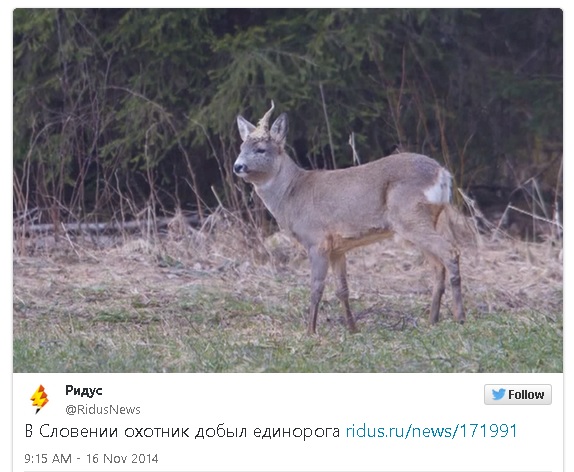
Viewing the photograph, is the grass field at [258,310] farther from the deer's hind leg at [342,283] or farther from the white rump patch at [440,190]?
the white rump patch at [440,190]

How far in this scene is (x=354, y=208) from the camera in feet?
26.8

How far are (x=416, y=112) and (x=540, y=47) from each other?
2.16 m

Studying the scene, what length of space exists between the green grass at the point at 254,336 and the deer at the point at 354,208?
1.29ft

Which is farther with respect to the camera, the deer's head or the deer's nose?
the deer's head

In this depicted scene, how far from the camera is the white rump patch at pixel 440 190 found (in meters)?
8.04

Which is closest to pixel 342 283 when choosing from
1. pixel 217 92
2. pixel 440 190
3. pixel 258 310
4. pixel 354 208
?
pixel 354 208

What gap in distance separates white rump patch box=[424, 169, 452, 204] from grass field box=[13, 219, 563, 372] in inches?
37.3

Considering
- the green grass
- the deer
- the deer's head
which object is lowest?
the green grass

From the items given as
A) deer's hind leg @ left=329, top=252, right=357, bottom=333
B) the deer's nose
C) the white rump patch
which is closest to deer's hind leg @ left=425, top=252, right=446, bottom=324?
the white rump patch

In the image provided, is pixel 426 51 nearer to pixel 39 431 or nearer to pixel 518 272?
pixel 518 272

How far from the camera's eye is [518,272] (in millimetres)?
10680

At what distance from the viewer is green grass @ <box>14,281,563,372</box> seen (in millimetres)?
6719

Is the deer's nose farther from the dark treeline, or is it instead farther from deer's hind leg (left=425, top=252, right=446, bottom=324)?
the dark treeline

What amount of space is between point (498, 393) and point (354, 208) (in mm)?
2759
